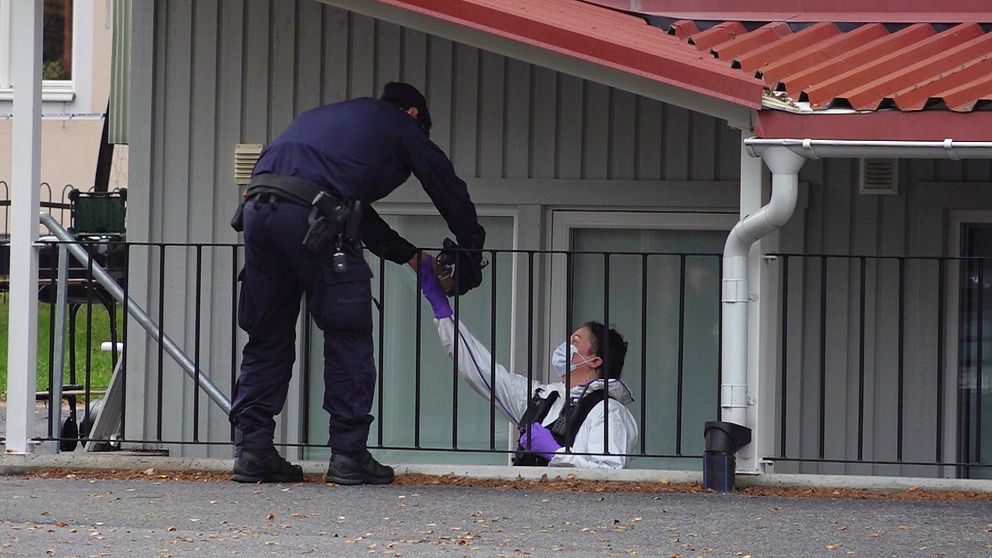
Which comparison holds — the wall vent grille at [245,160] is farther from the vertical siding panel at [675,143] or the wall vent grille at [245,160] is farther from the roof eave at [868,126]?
the roof eave at [868,126]

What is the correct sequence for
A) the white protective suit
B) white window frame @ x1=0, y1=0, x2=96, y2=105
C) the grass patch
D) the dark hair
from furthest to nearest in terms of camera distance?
white window frame @ x1=0, y1=0, x2=96, y2=105 → the grass patch → the dark hair → the white protective suit

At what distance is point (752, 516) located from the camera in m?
6.22

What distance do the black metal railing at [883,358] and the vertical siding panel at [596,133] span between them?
1.14 m

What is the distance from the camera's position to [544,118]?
884cm

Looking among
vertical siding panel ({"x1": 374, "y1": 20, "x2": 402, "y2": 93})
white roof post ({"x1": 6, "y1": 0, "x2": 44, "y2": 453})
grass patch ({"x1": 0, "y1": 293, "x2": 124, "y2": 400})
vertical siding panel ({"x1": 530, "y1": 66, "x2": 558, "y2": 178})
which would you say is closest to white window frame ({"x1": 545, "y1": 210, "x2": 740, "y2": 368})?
vertical siding panel ({"x1": 530, "y1": 66, "x2": 558, "y2": 178})

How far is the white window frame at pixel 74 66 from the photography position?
56.0 feet

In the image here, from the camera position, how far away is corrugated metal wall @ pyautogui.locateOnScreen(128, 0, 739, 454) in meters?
8.82

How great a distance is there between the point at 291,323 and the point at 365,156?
2.50ft

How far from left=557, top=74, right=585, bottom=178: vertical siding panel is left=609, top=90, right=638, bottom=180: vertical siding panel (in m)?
0.17

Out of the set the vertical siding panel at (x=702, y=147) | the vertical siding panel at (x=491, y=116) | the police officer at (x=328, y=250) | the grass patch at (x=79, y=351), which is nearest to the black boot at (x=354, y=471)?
the police officer at (x=328, y=250)

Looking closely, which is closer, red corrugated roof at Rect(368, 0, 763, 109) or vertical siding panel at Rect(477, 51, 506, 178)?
red corrugated roof at Rect(368, 0, 763, 109)

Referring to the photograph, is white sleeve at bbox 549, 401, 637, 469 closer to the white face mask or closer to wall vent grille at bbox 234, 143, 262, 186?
the white face mask

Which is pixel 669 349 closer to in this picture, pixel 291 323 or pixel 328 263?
pixel 291 323

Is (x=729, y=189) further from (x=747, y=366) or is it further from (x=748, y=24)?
(x=747, y=366)
